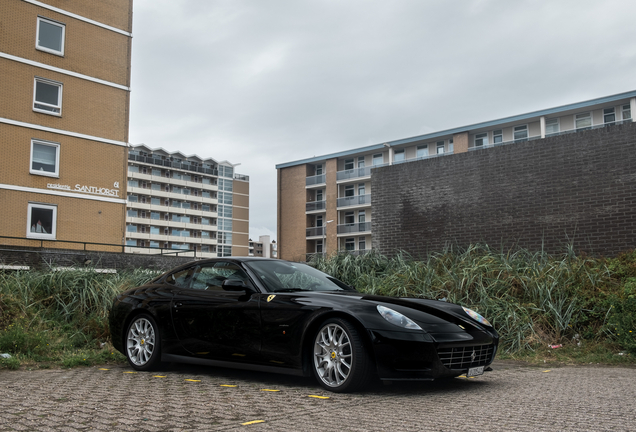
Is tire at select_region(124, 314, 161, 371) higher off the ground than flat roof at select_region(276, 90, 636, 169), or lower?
lower

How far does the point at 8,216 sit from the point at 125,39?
1019 centimetres

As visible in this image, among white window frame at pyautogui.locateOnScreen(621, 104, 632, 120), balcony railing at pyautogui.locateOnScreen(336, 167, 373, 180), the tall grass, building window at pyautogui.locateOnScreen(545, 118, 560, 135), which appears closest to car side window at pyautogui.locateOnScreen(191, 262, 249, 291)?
the tall grass

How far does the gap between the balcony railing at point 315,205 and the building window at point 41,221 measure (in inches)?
1487

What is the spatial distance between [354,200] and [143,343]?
5096 centimetres

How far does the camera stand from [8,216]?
22531 mm

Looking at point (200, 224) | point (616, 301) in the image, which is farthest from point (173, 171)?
point (616, 301)

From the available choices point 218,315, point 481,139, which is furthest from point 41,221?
point 481,139

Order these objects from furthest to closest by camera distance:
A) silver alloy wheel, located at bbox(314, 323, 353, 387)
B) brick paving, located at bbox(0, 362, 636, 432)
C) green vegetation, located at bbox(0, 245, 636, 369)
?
green vegetation, located at bbox(0, 245, 636, 369), silver alloy wheel, located at bbox(314, 323, 353, 387), brick paving, located at bbox(0, 362, 636, 432)

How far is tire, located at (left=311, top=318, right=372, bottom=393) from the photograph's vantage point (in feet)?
15.6

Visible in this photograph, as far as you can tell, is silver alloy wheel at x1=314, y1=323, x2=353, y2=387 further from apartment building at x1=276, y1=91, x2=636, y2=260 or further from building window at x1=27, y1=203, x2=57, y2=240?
apartment building at x1=276, y1=91, x2=636, y2=260

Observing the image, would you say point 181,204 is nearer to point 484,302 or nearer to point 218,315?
point 484,302

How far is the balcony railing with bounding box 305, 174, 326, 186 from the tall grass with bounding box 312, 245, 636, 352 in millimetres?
48536

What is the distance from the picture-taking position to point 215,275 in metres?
6.36

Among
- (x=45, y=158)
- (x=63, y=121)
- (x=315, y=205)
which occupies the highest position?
(x=315, y=205)
